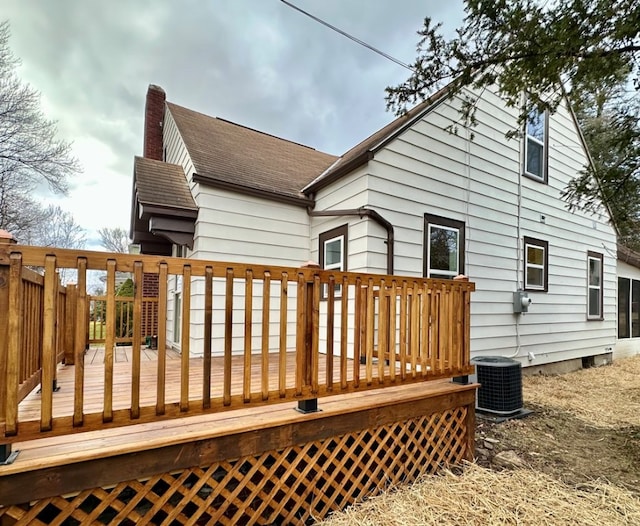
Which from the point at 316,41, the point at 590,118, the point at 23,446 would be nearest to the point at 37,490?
the point at 23,446

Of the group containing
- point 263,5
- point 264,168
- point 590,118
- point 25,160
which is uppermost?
point 590,118

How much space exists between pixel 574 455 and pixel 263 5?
731cm

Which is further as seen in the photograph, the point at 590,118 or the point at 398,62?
the point at 590,118

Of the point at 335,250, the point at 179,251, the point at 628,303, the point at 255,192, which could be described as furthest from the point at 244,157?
the point at 628,303

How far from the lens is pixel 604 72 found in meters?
3.83

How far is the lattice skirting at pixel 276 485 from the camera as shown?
1961 mm

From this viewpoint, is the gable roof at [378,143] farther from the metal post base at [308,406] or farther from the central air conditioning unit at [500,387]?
the metal post base at [308,406]

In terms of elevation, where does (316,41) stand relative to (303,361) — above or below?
above

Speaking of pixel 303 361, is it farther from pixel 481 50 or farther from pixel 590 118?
pixel 590 118

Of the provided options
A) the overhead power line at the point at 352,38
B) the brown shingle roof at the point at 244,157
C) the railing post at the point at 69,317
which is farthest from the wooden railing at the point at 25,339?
the overhead power line at the point at 352,38

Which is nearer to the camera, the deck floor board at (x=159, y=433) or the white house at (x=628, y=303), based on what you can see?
the deck floor board at (x=159, y=433)

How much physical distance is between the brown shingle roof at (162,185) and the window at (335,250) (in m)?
2.08

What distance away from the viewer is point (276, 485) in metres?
2.39

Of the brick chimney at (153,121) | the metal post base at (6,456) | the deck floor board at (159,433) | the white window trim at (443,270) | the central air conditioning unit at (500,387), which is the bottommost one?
the central air conditioning unit at (500,387)
